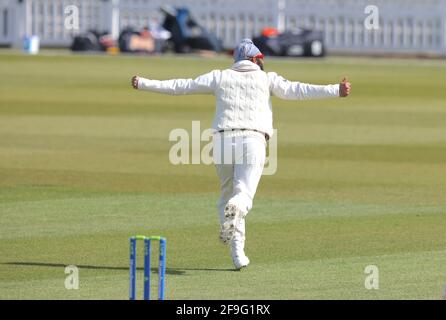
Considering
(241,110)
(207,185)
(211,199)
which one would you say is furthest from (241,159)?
(207,185)

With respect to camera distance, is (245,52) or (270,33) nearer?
(245,52)

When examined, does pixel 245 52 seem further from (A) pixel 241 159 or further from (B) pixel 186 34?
(B) pixel 186 34

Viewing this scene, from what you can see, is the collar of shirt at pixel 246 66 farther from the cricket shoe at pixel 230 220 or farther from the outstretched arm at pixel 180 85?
the cricket shoe at pixel 230 220

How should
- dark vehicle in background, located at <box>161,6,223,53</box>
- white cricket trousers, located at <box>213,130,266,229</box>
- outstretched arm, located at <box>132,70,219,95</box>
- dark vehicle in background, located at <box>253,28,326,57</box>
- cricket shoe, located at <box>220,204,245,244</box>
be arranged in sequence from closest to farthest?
1. cricket shoe, located at <box>220,204,245,244</box>
2. white cricket trousers, located at <box>213,130,266,229</box>
3. outstretched arm, located at <box>132,70,219,95</box>
4. dark vehicle in background, located at <box>253,28,326,57</box>
5. dark vehicle in background, located at <box>161,6,223,53</box>

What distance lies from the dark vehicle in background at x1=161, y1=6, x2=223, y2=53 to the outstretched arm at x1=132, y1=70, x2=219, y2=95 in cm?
3696

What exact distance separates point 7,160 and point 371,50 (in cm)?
3223

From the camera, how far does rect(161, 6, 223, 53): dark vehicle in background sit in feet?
158

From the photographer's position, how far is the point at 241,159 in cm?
1109

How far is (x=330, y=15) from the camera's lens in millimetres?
51312

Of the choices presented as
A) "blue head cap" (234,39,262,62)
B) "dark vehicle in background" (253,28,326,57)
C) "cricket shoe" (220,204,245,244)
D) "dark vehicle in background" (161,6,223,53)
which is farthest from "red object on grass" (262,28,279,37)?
"cricket shoe" (220,204,245,244)

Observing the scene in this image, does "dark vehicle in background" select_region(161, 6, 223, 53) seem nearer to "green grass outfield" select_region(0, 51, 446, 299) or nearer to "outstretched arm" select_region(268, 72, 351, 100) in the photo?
"green grass outfield" select_region(0, 51, 446, 299)

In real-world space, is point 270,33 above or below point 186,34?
below

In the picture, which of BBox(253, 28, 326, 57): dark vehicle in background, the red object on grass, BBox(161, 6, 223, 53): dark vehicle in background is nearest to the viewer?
BBox(253, 28, 326, 57): dark vehicle in background

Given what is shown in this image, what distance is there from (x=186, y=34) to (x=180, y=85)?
37501mm
